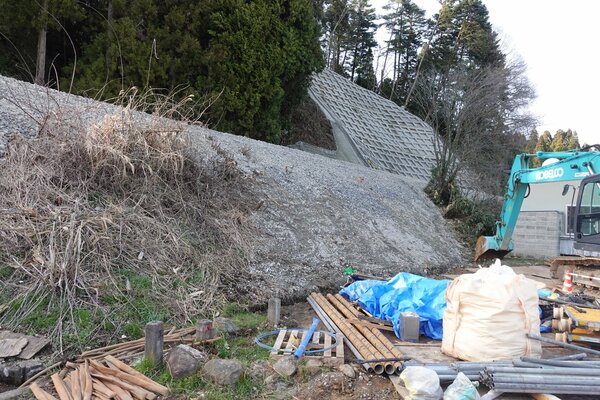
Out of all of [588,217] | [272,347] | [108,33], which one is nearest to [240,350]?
[272,347]

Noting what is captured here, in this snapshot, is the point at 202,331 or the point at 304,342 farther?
the point at 304,342

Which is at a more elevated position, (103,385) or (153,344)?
(153,344)

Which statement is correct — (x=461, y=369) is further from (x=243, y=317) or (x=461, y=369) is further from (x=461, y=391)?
(x=243, y=317)

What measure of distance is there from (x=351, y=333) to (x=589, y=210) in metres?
4.65

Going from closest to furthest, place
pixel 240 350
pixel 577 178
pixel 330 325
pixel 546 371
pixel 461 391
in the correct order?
pixel 461 391
pixel 546 371
pixel 240 350
pixel 330 325
pixel 577 178

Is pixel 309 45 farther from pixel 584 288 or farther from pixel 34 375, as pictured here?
pixel 34 375

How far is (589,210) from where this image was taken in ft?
21.5

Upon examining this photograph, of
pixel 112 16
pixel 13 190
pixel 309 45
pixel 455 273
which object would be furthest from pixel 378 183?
pixel 13 190

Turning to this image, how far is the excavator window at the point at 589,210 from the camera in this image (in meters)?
6.45

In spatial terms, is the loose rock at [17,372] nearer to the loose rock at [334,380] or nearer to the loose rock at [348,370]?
the loose rock at [334,380]

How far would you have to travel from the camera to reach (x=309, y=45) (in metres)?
14.6

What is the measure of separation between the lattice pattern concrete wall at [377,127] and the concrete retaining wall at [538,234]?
24.0 ft

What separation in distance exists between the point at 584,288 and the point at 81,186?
788 centimetres

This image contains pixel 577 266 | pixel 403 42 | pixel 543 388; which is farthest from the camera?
pixel 403 42
